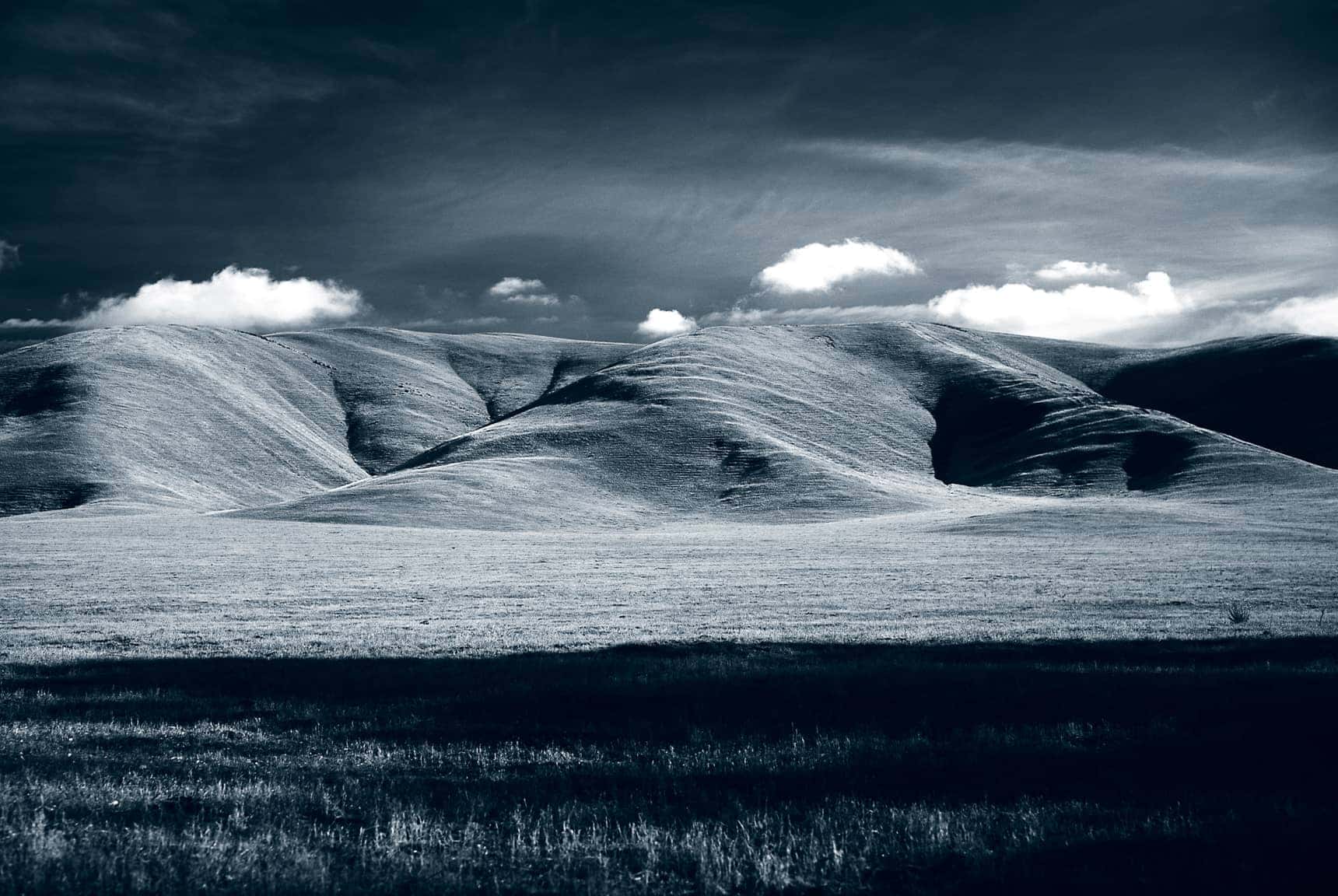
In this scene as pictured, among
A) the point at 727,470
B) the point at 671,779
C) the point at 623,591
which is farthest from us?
the point at 727,470

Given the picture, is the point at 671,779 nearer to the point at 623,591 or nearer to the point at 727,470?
the point at 623,591

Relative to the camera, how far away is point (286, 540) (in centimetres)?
7631

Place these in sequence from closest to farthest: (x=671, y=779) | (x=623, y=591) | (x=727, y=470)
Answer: (x=671, y=779)
(x=623, y=591)
(x=727, y=470)

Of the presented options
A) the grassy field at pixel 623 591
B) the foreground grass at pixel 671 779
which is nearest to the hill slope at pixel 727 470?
the grassy field at pixel 623 591

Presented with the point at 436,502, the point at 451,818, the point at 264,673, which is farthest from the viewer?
the point at 436,502

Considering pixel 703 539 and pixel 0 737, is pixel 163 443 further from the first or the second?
pixel 0 737

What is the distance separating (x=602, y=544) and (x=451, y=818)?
6890 centimetres

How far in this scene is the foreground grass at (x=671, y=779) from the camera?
313 inches

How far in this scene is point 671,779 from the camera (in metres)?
10.8

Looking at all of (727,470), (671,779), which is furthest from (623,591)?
(727,470)

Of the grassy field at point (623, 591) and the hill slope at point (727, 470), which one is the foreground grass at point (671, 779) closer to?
the grassy field at point (623, 591)

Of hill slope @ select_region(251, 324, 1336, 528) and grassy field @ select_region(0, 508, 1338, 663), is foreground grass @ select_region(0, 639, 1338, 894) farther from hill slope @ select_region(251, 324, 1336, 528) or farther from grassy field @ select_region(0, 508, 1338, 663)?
hill slope @ select_region(251, 324, 1336, 528)

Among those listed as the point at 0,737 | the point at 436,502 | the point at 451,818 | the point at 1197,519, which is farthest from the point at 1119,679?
the point at 436,502

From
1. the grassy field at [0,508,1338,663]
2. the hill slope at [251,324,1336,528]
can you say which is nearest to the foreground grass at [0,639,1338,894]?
the grassy field at [0,508,1338,663]
